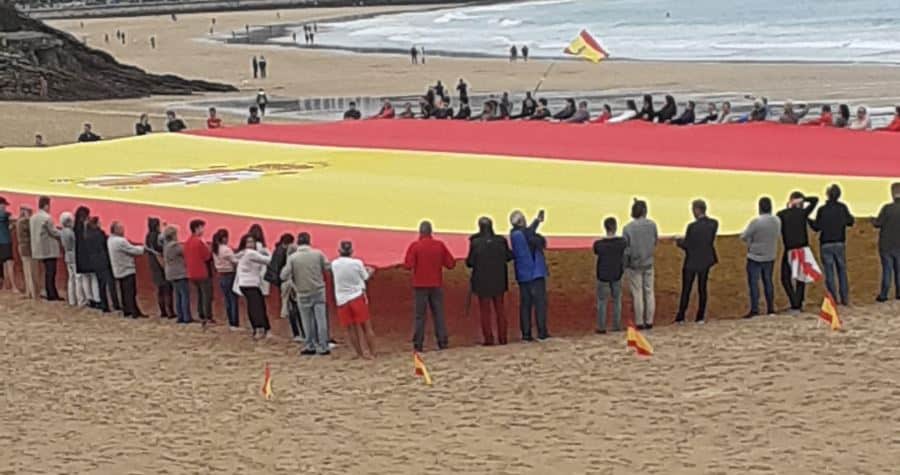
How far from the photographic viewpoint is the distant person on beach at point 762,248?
495 inches

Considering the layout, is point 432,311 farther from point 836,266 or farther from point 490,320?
point 836,266

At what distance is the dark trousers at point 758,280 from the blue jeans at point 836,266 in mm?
504

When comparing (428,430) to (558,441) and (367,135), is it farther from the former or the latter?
(367,135)

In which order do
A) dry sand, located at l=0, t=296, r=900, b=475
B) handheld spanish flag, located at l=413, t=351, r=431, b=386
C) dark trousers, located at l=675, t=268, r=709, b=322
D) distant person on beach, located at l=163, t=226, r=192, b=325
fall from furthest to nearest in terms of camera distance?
distant person on beach, located at l=163, t=226, r=192, b=325, dark trousers, located at l=675, t=268, r=709, b=322, handheld spanish flag, located at l=413, t=351, r=431, b=386, dry sand, located at l=0, t=296, r=900, b=475

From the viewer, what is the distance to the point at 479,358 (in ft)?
39.2

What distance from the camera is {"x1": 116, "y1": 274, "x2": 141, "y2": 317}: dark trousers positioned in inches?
558

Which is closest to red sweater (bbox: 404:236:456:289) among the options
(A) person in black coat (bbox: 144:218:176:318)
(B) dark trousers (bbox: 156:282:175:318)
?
(A) person in black coat (bbox: 144:218:176:318)

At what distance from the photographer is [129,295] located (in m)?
14.3

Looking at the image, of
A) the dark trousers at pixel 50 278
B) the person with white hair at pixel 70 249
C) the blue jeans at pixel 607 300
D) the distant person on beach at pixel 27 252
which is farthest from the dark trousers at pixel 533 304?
the distant person on beach at pixel 27 252

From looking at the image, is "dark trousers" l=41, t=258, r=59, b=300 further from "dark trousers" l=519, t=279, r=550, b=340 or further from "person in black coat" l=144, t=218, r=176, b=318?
"dark trousers" l=519, t=279, r=550, b=340

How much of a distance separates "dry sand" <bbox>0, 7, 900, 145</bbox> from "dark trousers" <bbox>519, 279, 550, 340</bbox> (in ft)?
67.8

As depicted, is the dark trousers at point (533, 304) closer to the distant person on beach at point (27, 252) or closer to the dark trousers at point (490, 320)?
the dark trousers at point (490, 320)

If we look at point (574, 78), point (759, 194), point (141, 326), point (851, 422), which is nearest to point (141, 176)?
point (141, 326)

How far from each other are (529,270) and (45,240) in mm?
5464
